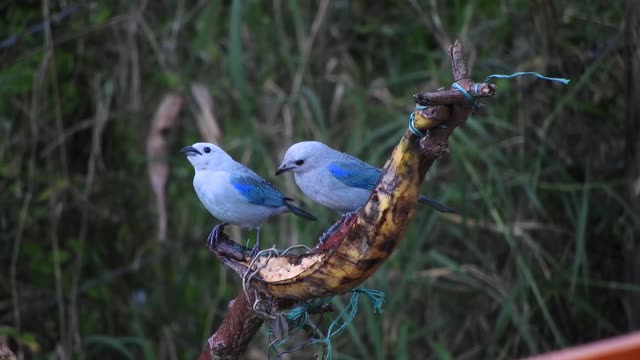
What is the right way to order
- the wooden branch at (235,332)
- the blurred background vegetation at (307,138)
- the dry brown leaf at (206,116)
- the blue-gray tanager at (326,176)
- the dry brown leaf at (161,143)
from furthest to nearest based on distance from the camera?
the dry brown leaf at (161,143)
the dry brown leaf at (206,116)
the blurred background vegetation at (307,138)
the blue-gray tanager at (326,176)
the wooden branch at (235,332)

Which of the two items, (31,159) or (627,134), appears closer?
(627,134)

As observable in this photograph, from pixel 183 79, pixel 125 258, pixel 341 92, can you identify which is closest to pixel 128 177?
pixel 125 258

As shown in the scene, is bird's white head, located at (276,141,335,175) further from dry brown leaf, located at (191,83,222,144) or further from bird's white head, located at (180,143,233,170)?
dry brown leaf, located at (191,83,222,144)

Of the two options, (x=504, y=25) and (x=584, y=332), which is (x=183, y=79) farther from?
(x=584, y=332)

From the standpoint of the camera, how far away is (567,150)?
3982 millimetres

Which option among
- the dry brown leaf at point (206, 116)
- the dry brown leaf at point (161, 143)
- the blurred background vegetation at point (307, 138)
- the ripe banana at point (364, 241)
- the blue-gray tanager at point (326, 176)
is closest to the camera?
the ripe banana at point (364, 241)

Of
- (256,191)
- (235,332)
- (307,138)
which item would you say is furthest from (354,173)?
(307,138)

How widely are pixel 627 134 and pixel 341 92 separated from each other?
3.72ft

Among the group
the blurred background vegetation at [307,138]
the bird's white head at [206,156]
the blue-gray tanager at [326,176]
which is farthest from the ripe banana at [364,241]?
the blurred background vegetation at [307,138]

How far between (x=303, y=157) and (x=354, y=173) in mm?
147

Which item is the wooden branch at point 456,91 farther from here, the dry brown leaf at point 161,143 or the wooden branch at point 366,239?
the dry brown leaf at point 161,143

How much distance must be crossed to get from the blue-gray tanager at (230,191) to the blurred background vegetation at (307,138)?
1026 mm

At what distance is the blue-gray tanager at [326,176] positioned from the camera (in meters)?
2.51

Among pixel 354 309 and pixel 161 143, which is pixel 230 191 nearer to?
pixel 354 309
